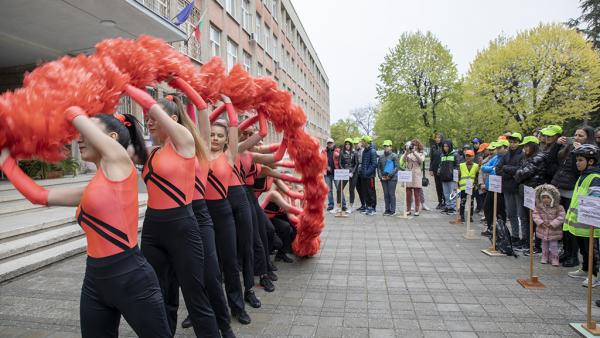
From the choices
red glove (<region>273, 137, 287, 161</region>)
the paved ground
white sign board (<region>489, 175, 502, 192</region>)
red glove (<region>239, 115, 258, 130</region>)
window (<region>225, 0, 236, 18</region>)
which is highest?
window (<region>225, 0, 236, 18</region>)

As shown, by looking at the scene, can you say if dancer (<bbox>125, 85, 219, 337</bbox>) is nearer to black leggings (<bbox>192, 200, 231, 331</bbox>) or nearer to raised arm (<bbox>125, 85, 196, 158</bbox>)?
raised arm (<bbox>125, 85, 196, 158</bbox>)

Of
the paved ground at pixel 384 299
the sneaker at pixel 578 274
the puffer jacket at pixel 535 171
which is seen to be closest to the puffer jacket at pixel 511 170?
the puffer jacket at pixel 535 171

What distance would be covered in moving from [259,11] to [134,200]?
28116 millimetres

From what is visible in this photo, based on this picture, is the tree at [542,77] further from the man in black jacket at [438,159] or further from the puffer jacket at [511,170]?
the puffer jacket at [511,170]

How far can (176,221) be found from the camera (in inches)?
104

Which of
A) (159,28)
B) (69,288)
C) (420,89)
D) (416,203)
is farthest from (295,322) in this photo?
(420,89)

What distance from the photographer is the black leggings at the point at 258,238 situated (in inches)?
172

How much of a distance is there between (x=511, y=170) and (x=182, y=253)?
6.11 meters

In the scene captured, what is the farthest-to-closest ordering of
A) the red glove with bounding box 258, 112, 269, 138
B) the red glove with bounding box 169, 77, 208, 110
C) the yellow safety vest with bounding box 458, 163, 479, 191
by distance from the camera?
the yellow safety vest with bounding box 458, 163, 479, 191 < the red glove with bounding box 258, 112, 269, 138 < the red glove with bounding box 169, 77, 208, 110

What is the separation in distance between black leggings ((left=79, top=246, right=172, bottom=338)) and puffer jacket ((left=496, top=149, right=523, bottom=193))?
6491mm

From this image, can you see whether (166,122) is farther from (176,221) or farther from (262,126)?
(262,126)

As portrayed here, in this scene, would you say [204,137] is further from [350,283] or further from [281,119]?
[350,283]

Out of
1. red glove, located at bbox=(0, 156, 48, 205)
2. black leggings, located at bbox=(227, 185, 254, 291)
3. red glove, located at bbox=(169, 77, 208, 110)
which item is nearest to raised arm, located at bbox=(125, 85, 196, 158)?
red glove, located at bbox=(169, 77, 208, 110)

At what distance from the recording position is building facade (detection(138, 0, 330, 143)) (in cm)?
1648
